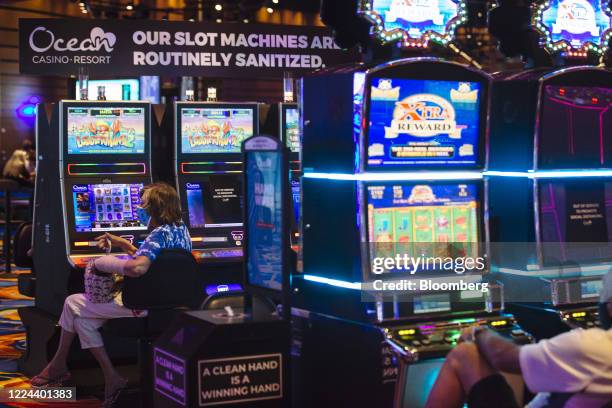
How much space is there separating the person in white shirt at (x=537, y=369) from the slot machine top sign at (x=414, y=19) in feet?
4.67

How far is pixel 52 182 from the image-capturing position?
22.4 ft

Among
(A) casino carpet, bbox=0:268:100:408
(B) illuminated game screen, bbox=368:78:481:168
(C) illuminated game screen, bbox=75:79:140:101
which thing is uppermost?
(C) illuminated game screen, bbox=75:79:140:101

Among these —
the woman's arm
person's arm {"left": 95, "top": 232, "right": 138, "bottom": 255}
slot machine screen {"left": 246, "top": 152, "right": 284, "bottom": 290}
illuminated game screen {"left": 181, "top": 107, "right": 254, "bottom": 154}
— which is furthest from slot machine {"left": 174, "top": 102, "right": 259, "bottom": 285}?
slot machine screen {"left": 246, "top": 152, "right": 284, "bottom": 290}

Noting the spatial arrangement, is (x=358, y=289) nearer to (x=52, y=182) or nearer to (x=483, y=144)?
(x=483, y=144)

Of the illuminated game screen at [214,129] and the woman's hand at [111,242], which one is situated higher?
the illuminated game screen at [214,129]

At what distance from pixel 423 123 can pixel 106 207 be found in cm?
300

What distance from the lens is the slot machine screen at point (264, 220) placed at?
425 centimetres

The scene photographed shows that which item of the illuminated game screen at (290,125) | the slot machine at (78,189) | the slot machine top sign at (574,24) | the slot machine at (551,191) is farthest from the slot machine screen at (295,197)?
the slot machine top sign at (574,24)

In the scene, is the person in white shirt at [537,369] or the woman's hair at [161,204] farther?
the woman's hair at [161,204]

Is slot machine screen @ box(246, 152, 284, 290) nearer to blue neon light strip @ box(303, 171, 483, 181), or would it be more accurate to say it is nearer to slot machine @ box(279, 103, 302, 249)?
blue neon light strip @ box(303, 171, 483, 181)

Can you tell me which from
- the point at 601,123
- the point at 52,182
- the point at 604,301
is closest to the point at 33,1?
the point at 52,182

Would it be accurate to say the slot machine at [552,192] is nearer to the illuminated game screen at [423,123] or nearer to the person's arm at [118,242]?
the illuminated game screen at [423,123]

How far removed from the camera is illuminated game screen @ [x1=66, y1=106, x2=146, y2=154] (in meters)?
6.79

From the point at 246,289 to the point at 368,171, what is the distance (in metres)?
0.77
